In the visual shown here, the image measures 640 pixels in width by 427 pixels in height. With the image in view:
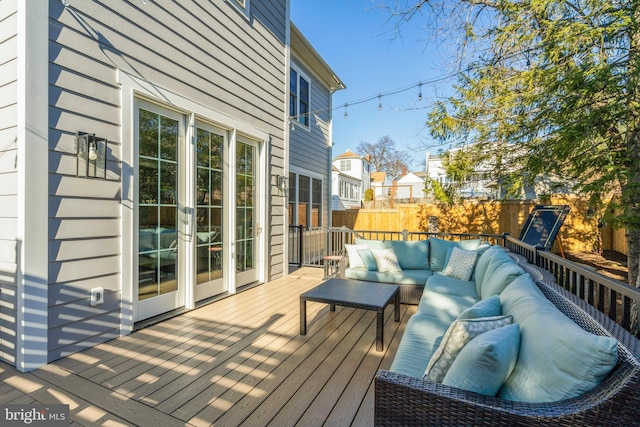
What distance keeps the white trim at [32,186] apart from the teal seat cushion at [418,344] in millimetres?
2584

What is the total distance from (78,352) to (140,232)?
1125 millimetres

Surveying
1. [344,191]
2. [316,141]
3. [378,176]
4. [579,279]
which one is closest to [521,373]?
[579,279]

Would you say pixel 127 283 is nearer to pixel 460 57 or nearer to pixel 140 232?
pixel 140 232

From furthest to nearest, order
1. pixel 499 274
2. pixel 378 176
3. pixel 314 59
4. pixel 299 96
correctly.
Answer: pixel 378 176, pixel 314 59, pixel 299 96, pixel 499 274

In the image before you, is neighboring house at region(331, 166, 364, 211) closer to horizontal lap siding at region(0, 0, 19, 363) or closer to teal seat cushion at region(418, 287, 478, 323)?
teal seat cushion at region(418, 287, 478, 323)

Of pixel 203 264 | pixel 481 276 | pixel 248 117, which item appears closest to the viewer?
pixel 481 276

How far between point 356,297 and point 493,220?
24.9ft

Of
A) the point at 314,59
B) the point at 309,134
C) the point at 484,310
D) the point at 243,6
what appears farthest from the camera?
the point at 309,134

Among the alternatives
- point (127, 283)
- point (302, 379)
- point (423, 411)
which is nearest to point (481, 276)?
point (302, 379)

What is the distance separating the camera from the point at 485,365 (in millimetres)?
1227

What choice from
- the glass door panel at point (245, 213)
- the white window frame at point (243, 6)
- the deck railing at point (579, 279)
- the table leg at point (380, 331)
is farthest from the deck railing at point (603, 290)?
the white window frame at point (243, 6)

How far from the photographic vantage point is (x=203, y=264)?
3908 mm

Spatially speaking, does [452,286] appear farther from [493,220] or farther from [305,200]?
[493,220]

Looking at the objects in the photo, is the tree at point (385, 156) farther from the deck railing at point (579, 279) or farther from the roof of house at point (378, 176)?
the deck railing at point (579, 279)
